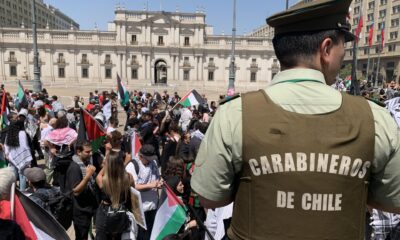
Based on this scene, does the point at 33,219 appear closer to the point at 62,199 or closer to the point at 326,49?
the point at 62,199

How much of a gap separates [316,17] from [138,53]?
209ft

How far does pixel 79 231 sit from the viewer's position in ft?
13.3

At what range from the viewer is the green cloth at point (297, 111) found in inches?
45.5

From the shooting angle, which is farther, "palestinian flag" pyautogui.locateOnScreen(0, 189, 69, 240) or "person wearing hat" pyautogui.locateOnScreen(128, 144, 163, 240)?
"person wearing hat" pyautogui.locateOnScreen(128, 144, 163, 240)

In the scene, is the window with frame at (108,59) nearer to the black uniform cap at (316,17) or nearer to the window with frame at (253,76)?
the window with frame at (253,76)

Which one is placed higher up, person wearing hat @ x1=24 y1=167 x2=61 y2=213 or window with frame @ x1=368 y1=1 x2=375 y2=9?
window with frame @ x1=368 y1=1 x2=375 y2=9

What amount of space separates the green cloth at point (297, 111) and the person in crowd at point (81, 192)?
3.00 meters

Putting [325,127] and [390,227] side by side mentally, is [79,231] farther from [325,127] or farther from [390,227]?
[325,127]

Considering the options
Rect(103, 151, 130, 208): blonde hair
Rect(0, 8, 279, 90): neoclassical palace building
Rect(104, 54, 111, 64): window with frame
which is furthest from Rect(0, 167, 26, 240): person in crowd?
Rect(104, 54, 111, 64): window with frame

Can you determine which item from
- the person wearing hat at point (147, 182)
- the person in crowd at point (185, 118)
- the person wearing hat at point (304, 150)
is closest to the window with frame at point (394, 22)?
the person in crowd at point (185, 118)

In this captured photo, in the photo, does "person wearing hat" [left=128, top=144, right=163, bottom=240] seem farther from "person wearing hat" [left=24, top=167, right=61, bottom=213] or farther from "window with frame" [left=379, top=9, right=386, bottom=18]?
"window with frame" [left=379, top=9, right=386, bottom=18]

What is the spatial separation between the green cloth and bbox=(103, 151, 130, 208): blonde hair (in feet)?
7.79

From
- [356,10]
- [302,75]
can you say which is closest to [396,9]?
[356,10]

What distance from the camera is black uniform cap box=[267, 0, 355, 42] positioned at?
1.21 metres
